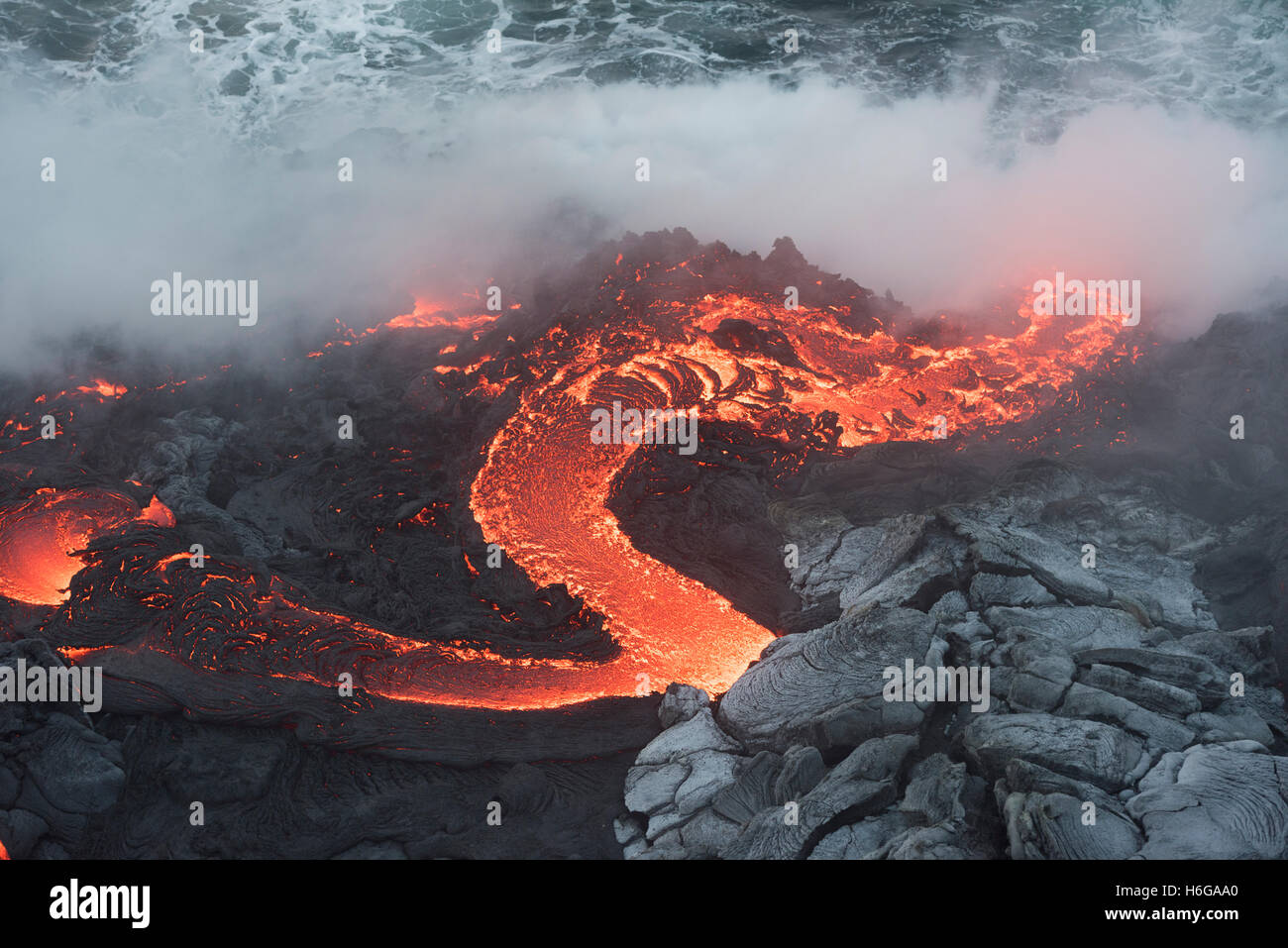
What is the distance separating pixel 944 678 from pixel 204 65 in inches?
1291

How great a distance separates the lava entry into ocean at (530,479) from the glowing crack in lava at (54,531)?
0.04 meters

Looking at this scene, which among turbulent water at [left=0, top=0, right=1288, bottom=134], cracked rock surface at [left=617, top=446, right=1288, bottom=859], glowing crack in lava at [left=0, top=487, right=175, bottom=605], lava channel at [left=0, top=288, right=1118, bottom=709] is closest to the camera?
cracked rock surface at [left=617, top=446, right=1288, bottom=859]

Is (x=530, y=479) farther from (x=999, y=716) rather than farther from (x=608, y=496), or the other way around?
(x=999, y=716)

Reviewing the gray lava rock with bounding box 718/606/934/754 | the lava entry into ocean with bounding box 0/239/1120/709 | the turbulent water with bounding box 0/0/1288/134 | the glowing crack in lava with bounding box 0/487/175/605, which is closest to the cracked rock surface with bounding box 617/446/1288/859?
the gray lava rock with bounding box 718/606/934/754

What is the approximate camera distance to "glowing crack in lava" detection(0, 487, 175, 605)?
1590cm

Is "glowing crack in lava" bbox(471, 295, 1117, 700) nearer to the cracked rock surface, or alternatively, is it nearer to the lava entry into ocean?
the lava entry into ocean

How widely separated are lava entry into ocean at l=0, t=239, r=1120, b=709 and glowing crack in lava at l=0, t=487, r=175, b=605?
0.14 feet

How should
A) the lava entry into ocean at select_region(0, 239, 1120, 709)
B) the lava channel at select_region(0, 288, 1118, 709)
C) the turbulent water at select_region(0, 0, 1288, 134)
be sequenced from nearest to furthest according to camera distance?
1. the lava channel at select_region(0, 288, 1118, 709)
2. the lava entry into ocean at select_region(0, 239, 1120, 709)
3. the turbulent water at select_region(0, 0, 1288, 134)

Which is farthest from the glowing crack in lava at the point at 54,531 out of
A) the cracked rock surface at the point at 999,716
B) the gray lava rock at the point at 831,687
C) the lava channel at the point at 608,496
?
the gray lava rock at the point at 831,687

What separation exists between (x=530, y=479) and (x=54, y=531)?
8.19 metres

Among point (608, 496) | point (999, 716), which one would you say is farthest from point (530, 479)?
point (999, 716)

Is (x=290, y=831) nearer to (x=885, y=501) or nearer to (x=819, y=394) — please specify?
(x=885, y=501)

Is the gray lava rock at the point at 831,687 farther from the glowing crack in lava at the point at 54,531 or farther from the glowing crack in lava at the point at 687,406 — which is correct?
the glowing crack in lava at the point at 54,531

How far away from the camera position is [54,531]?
56.0ft
